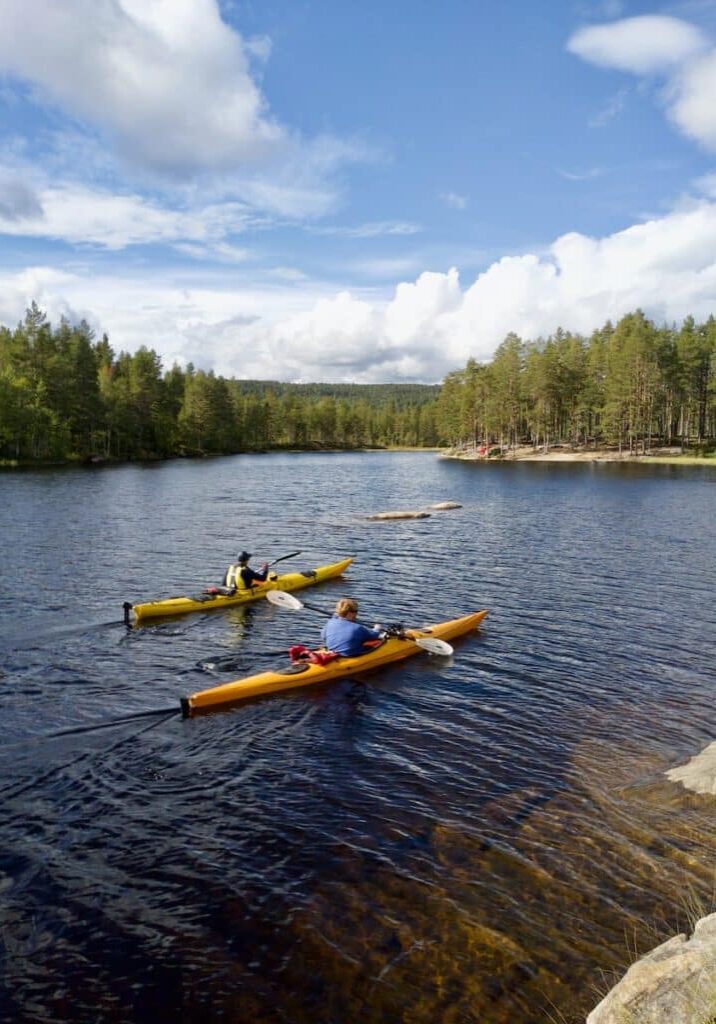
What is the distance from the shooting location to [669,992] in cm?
460

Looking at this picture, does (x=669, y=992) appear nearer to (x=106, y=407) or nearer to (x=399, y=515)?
(x=399, y=515)

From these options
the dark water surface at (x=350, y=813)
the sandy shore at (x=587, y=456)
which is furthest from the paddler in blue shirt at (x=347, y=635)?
the sandy shore at (x=587, y=456)

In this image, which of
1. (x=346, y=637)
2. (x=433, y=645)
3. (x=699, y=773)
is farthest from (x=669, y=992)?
(x=433, y=645)

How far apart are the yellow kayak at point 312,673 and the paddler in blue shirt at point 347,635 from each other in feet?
0.57

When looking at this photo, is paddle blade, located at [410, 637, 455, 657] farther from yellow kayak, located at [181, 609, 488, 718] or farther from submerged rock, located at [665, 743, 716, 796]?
submerged rock, located at [665, 743, 716, 796]

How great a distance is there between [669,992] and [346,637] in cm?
989

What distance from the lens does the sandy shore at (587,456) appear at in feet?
270

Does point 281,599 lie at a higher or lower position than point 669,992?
lower

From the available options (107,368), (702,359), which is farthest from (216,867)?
(107,368)

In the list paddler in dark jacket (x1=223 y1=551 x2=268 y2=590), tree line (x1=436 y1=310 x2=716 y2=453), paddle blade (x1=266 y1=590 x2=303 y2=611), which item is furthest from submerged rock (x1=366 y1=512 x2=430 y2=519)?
tree line (x1=436 y1=310 x2=716 y2=453)

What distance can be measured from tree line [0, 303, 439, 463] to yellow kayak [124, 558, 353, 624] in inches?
2249

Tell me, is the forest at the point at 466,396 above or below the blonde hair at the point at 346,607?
above

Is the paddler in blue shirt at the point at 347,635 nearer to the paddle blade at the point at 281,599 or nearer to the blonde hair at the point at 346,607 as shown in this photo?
the blonde hair at the point at 346,607

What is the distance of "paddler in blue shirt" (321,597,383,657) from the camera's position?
14.2 meters
